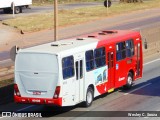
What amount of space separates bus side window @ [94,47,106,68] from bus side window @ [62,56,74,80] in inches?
85.6

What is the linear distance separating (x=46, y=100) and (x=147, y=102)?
485 cm

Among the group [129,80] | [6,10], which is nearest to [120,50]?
[129,80]

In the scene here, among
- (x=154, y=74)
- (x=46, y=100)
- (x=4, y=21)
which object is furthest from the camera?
(x=4, y=21)

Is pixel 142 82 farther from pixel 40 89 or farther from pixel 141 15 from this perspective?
pixel 141 15

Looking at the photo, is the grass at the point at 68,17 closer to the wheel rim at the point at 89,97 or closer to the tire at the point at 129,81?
the tire at the point at 129,81

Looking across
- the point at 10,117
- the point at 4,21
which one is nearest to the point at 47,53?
the point at 10,117

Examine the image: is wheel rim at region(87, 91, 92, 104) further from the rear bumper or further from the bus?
the rear bumper

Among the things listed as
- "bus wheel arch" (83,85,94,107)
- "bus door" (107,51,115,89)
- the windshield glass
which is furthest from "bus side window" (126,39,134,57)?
the windshield glass

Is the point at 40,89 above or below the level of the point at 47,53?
below

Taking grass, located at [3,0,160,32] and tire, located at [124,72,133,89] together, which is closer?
tire, located at [124,72,133,89]

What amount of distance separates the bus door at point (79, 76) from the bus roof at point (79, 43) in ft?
1.21

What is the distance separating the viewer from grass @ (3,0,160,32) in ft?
168

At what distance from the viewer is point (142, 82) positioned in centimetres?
2770

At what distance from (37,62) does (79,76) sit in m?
2.01
